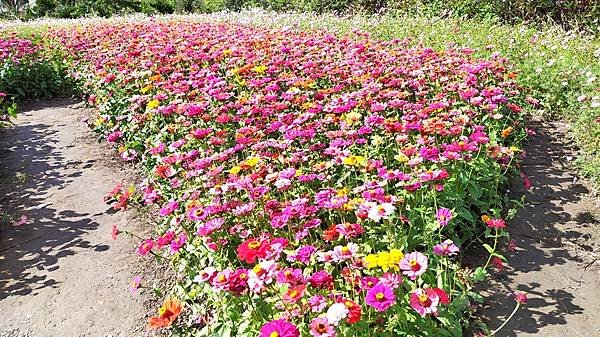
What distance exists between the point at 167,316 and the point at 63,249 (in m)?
1.88

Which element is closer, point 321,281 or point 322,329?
point 322,329

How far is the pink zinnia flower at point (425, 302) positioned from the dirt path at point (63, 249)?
1.49m

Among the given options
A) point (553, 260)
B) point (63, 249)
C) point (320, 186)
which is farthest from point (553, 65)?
point (63, 249)

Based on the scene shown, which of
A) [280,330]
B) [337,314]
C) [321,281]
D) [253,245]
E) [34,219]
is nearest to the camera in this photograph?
[280,330]

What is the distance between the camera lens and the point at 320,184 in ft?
8.91

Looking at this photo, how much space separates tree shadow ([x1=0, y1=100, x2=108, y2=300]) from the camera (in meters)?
2.93

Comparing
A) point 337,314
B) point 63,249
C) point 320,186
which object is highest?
point 337,314

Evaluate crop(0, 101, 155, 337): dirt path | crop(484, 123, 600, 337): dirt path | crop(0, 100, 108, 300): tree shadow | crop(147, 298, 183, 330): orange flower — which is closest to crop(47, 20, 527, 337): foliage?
crop(147, 298, 183, 330): orange flower

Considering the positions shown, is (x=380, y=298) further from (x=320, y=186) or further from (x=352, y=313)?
(x=320, y=186)

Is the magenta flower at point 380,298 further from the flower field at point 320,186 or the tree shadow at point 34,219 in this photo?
the tree shadow at point 34,219

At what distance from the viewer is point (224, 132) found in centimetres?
302

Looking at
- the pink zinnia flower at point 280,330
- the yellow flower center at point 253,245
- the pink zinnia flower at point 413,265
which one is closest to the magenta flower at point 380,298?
the pink zinnia flower at point 413,265

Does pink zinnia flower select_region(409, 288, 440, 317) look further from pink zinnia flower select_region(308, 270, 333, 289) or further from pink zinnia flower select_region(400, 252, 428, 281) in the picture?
pink zinnia flower select_region(308, 270, 333, 289)

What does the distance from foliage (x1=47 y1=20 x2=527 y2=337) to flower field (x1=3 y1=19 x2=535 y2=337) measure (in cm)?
1
